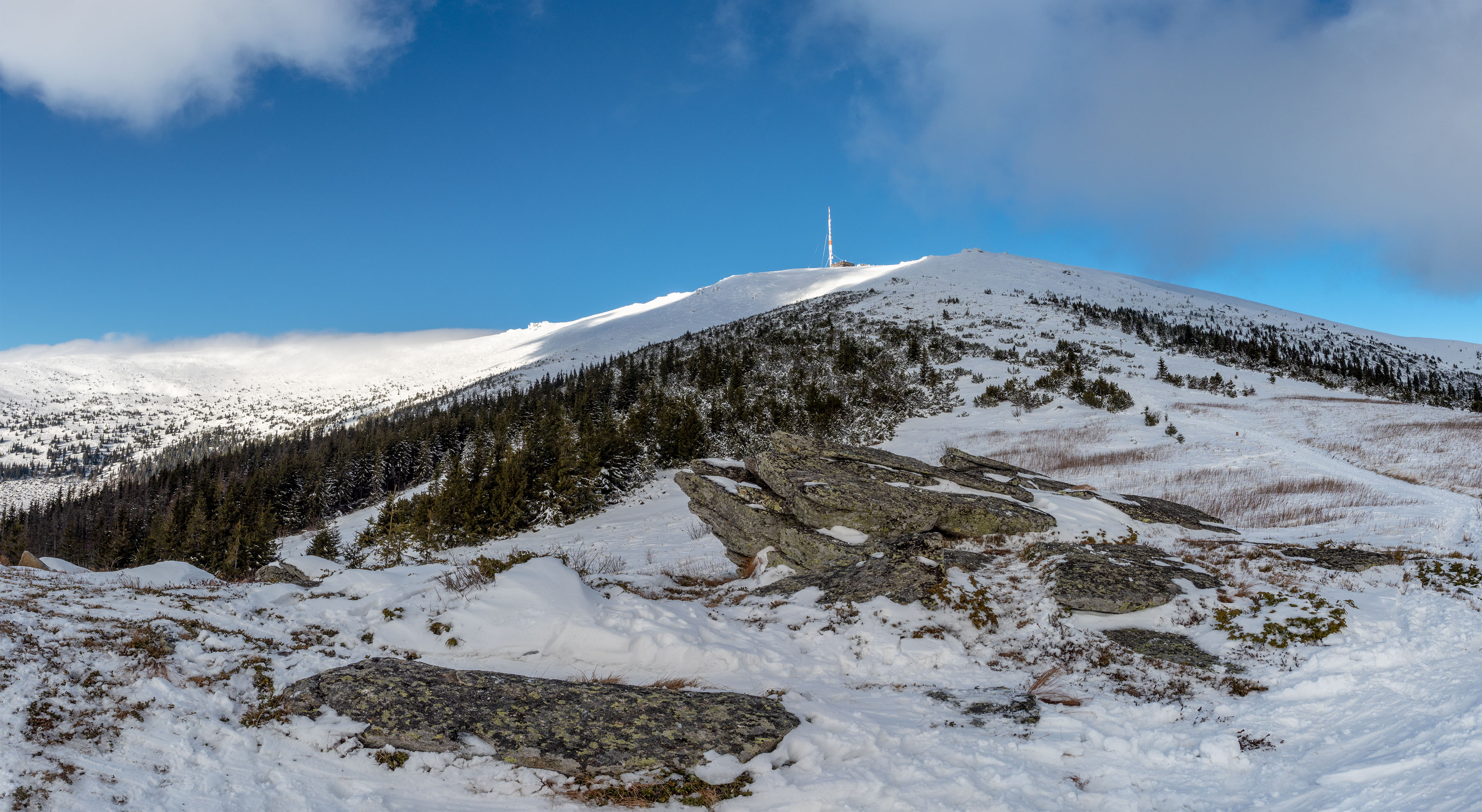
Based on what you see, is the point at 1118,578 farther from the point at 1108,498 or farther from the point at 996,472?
the point at 996,472

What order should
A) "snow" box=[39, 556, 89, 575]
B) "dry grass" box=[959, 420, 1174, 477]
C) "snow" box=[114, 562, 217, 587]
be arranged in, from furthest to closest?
"dry grass" box=[959, 420, 1174, 477], "snow" box=[39, 556, 89, 575], "snow" box=[114, 562, 217, 587]

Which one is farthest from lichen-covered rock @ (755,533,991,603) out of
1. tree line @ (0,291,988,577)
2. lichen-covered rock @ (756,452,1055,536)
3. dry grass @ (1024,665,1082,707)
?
tree line @ (0,291,988,577)

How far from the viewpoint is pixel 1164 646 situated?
8.09m

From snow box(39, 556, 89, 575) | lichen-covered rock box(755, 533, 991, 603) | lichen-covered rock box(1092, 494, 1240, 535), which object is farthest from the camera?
lichen-covered rock box(1092, 494, 1240, 535)

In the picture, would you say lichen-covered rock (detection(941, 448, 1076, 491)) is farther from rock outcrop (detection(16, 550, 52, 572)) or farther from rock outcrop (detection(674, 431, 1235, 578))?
rock outcrop (detection(16, 550, 52, 572))

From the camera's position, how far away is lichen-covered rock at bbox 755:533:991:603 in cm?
1012

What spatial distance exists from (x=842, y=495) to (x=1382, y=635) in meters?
8.22

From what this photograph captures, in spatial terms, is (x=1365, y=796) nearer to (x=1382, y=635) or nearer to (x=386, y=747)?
(x=1382, y=635)

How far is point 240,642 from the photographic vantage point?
6.60 m

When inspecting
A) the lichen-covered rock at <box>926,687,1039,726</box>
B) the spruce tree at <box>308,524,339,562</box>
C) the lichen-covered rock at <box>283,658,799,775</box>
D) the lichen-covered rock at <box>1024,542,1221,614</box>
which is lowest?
the spruce tree at <box>308,524,339,562</box>

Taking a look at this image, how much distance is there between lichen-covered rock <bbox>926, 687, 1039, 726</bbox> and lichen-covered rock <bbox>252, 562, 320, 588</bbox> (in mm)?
9572

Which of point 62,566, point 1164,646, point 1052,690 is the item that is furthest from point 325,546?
point 1164,646

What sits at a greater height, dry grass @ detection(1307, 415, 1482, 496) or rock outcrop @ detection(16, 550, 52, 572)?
dry grass @ detection(1307, 415, 1482, 496)

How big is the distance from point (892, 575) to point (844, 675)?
107 inches
